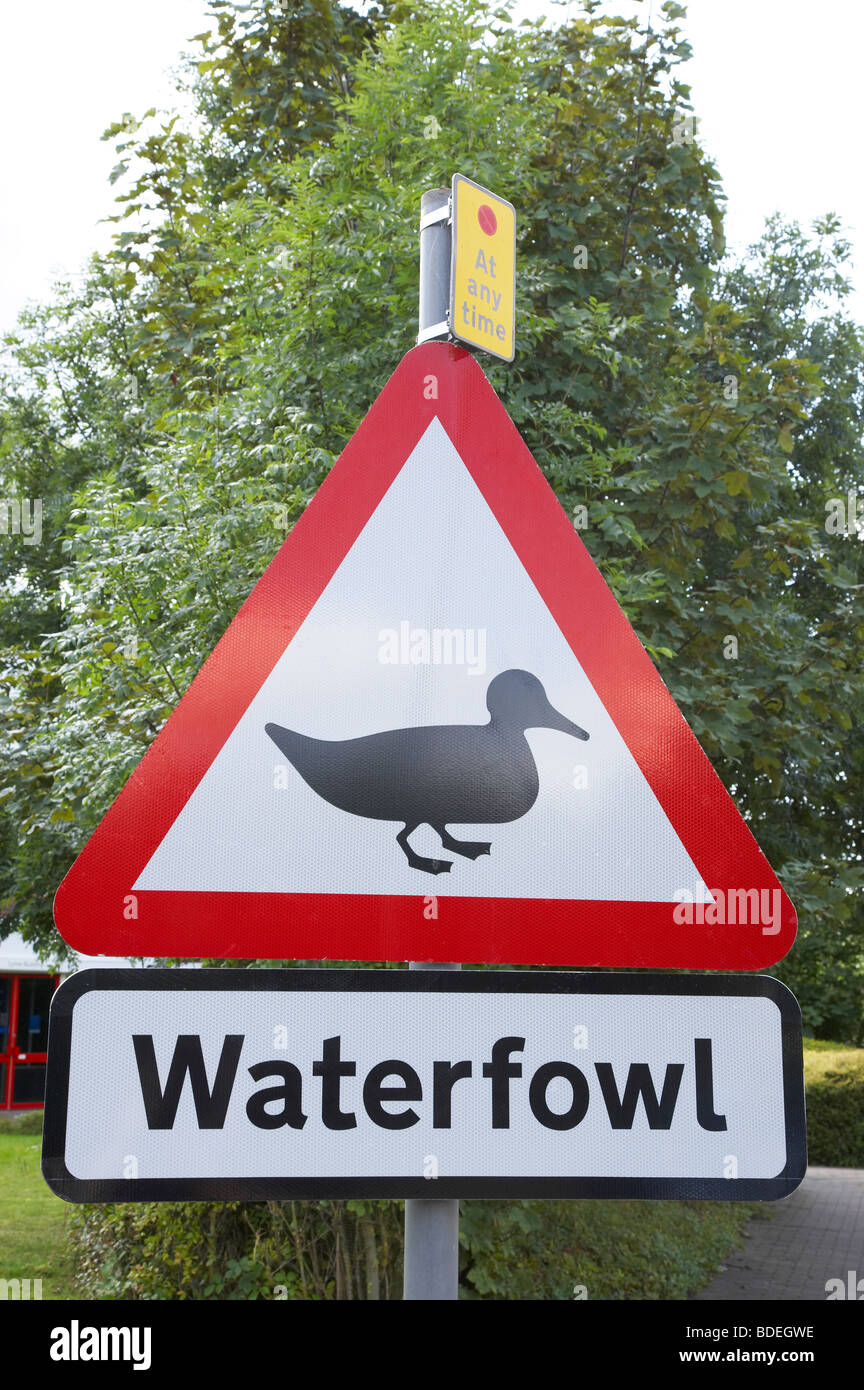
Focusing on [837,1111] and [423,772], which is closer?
[423,772]

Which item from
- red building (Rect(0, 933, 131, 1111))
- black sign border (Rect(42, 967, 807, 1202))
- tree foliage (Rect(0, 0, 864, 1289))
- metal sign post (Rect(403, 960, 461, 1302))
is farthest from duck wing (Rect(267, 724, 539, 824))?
red building (Rect(0, 933, 131, 1111))

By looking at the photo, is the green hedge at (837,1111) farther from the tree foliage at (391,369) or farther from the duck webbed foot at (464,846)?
the duck webbed foot at (464,846)

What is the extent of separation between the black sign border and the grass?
5235 mm

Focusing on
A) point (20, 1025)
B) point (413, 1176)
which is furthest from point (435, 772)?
point (20, 1025)

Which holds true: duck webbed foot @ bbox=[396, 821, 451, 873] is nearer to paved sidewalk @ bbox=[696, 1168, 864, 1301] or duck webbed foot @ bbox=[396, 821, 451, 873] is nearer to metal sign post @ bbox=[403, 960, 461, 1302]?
metal sign post @ bbox=[403, 960, 461, 1302]

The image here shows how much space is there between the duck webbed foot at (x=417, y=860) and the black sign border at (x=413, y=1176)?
0.37ft

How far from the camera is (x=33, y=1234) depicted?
8430 millimetres

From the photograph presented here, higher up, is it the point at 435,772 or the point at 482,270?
the point at 482,270

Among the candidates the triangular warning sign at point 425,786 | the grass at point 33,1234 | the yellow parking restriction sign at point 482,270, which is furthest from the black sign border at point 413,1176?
the grass at point 33,1234

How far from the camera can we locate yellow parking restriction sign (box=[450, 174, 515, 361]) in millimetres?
1468

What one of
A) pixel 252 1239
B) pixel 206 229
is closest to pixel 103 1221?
pixel 252 1239

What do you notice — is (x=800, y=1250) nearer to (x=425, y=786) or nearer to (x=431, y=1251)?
(x=431, y=1251)

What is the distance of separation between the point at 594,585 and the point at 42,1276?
7370 mm

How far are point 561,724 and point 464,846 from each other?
19 centimetres
